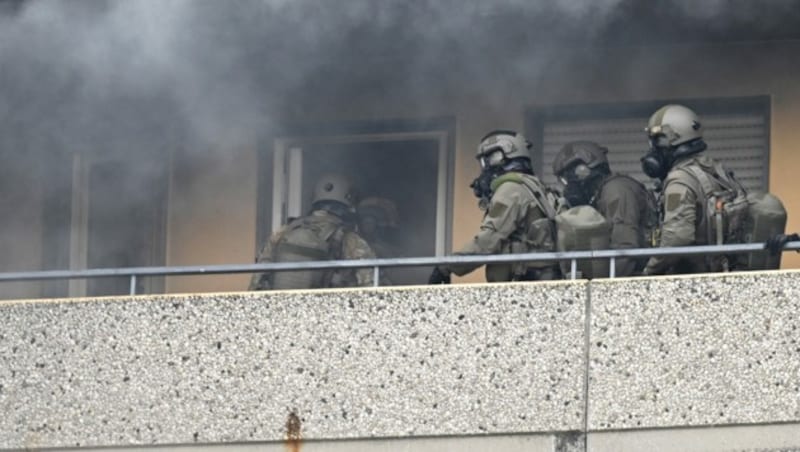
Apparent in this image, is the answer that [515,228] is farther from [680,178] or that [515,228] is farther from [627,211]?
[680,178]

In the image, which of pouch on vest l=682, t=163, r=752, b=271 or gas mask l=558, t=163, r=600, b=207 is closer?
pouch on vest l=682, t=163, r=752, b=271

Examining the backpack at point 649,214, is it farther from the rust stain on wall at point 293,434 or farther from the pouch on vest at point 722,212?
the rust stain on wall at point 293,434

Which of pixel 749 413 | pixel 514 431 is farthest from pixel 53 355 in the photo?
pixel 749 413

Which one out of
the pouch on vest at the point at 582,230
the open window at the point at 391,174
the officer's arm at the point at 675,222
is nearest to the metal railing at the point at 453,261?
the pouch on vest at the point at 582,230

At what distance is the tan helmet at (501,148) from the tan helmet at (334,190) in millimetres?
1176

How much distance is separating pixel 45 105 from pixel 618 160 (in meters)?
3.40

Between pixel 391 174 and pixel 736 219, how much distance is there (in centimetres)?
317

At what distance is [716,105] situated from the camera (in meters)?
14.8

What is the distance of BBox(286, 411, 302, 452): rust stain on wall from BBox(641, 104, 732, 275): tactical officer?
186cm

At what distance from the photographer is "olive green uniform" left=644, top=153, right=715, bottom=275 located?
12.9 meters

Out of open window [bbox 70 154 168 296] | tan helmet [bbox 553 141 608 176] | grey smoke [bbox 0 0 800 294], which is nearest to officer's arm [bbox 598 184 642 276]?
tan helmet [bbox 553 141 608 176]

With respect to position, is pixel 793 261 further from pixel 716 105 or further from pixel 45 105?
pixel 45 105

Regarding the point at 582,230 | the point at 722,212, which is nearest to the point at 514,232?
the point at 582,230

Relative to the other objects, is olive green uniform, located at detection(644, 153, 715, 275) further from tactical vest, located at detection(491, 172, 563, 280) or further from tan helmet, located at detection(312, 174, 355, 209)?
tan helmet, located at detection(312, 174, 355, 209)
